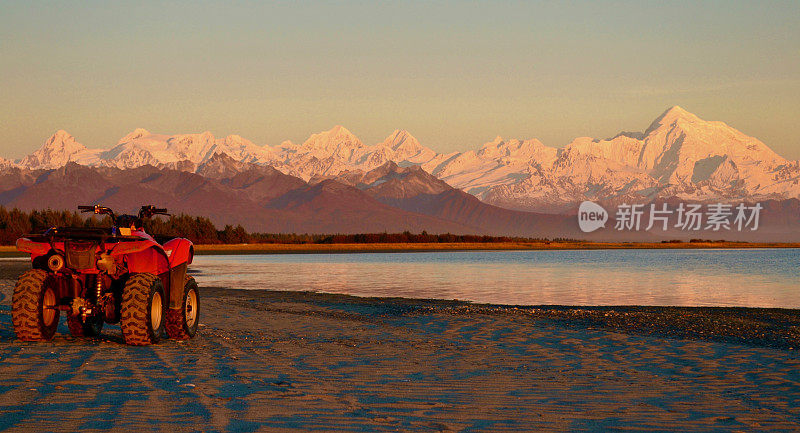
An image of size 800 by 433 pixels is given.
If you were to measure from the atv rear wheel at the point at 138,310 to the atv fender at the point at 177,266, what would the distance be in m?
0.99

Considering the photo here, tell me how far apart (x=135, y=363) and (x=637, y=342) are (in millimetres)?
9324

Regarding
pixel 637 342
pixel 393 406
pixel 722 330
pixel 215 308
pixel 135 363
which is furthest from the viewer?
pixel 215 308

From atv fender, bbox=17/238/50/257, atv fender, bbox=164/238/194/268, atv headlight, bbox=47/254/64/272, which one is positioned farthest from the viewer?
Answer: atv fender, bbox=164/238/194/268

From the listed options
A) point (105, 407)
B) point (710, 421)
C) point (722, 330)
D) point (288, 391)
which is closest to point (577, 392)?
point (710, 421)

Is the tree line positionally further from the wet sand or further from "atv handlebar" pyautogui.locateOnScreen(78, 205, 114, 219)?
the wet sand

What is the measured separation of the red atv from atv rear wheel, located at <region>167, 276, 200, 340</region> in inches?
0.7

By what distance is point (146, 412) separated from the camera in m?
9.05

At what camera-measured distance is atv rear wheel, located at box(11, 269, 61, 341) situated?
14.6 m

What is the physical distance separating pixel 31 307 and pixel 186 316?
2607mm

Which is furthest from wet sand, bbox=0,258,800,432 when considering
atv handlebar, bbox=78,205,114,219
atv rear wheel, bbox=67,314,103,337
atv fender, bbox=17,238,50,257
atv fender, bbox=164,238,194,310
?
atv handlebar, bbox=78,205,114,219

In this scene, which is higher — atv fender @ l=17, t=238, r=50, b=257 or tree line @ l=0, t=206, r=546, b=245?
tree line @ l=0, t=206, r=546, b=245

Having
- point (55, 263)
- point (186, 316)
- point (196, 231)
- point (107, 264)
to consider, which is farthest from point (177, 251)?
point (196, 231)

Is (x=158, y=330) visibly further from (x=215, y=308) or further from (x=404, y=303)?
(x=404, y=303)

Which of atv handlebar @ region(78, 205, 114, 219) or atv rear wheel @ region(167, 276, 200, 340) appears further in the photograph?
atv rear wheel @ region(167, 276, 200, 340)
